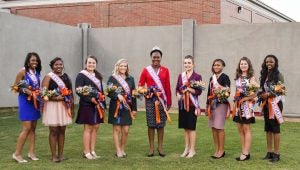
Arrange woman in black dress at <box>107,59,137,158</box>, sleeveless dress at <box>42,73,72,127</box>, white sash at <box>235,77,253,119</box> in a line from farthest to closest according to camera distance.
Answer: woman in black dress at <box>107,59,137,158</box> → white sash at <box>235,77,253,119</box> → sleeveless dress at <box>42,73,72,127</box>

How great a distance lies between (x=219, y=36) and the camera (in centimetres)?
1435

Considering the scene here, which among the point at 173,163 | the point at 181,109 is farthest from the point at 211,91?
the point at 173,163

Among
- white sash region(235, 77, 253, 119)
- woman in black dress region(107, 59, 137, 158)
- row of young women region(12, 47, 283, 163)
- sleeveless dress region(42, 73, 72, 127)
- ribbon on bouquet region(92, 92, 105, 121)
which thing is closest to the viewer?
sleeveless dress region(42, 73, 72, 127)

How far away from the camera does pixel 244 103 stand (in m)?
6.78

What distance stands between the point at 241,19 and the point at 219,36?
11.3 metres

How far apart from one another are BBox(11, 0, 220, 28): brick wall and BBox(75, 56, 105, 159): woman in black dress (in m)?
15.4

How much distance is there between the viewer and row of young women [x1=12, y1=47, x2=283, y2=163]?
21.6 feet

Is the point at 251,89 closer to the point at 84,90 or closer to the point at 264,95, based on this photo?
the point at 264,95

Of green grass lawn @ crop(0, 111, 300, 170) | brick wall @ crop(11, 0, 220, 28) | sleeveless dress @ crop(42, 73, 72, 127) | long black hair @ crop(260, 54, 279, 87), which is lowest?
green grass lawn @ crop(0, 111, 300, 170)

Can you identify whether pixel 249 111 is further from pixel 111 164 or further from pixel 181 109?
pixel 111 164

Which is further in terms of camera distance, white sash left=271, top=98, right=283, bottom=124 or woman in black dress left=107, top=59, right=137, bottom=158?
woman in black dress left=107, top=59, right=137, bottom=158

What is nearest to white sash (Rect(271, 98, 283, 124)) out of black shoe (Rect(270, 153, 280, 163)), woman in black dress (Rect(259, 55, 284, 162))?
woman in black dress (Rect(259, 55, 284, 162))

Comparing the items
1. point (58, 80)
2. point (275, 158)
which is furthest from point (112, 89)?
point (275, 158)

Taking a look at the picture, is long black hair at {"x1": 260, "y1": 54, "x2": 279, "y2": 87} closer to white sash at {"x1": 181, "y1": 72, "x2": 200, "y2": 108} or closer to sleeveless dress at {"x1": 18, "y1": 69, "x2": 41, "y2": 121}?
white sash at {"x1": 181, "y1": 72, "x2": 200, "y2": 108}
